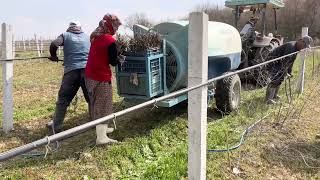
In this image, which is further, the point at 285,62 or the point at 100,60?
the point at 285,62

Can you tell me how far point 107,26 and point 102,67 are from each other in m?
0.51

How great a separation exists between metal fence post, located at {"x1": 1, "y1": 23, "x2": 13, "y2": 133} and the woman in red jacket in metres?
1.34

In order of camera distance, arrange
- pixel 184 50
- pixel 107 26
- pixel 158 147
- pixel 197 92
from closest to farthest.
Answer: pixel 197 92 → pixel 107 26 → pixel 158 147 → pixel 184 50

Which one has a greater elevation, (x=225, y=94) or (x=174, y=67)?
(x=174, y=67)

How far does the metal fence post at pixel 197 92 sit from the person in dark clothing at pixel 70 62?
8.87 ft

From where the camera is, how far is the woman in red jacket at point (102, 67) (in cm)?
489

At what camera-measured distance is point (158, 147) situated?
5.14 metres

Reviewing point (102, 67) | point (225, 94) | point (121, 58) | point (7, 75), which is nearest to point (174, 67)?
point (121, 58)

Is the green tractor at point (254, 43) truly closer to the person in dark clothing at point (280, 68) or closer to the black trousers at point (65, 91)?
the person in dark clothing at point (280, 68)

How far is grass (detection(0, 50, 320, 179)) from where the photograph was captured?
4.37 meters

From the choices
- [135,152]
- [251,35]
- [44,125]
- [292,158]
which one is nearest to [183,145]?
[135,152]

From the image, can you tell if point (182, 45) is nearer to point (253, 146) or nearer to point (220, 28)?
point (220, 28)

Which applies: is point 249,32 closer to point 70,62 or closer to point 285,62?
point 285,62

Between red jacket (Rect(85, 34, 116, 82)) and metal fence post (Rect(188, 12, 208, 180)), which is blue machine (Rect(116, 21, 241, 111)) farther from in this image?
metal fence post (Rect(188, 12, 208, 180))
